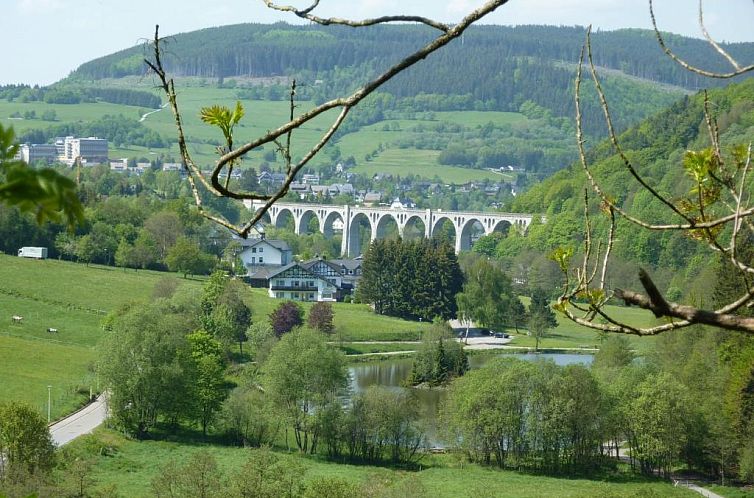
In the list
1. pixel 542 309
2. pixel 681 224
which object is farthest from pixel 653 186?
pixel 681 224

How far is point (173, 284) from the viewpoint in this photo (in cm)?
5141

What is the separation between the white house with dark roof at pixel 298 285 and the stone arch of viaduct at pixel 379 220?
1279 inches

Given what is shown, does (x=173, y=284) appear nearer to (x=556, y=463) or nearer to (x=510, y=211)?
(x=556, y=463)

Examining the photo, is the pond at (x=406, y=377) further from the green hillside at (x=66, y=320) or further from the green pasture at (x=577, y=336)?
the green hillside at (x=66, y=320)

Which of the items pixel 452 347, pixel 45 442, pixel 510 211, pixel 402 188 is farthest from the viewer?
pixel 402 188

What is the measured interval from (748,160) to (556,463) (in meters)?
27.0

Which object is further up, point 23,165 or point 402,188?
point 23,165

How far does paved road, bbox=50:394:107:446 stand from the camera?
27911mm

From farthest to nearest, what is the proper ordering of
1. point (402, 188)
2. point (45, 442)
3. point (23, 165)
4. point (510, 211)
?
point (402, 188) < point (510, 211) < point (45, 442) < point (23, 165)

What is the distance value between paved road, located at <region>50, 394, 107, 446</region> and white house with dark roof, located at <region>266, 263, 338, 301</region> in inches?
1114

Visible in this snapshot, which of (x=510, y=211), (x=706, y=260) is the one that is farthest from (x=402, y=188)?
(x=706, y=260)

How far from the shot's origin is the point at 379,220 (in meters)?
103

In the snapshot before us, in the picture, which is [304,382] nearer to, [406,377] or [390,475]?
[390,475]

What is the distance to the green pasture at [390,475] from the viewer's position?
79.7 feet
